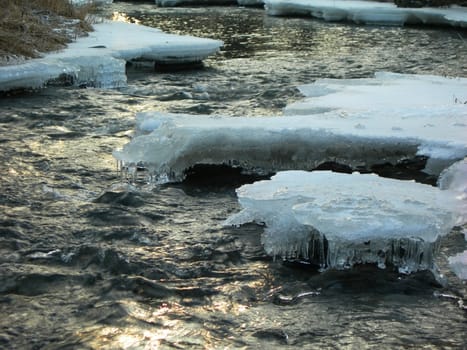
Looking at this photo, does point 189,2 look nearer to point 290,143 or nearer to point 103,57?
point 103,57

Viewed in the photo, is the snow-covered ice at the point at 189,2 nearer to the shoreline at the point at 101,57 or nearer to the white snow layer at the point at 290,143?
the shoreline at the point at 101,57

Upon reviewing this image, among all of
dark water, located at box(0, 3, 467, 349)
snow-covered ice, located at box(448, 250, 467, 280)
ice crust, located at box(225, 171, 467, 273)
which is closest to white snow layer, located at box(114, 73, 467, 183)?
dark water, located at box(0, 3, 467, 349)

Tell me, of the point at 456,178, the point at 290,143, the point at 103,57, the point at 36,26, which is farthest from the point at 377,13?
the point at 456,178

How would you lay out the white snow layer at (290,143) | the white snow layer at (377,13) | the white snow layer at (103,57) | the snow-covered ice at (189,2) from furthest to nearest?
the snow-covered ice at (189,2), the white snow layer at (377,13), the white snow layer at (103,57), the white snow layer at (290,143)

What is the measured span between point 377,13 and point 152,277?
18502 mm

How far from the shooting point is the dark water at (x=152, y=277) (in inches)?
148

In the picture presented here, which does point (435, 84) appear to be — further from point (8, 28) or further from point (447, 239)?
point (8, 28)

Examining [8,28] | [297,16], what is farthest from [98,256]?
[297,16]

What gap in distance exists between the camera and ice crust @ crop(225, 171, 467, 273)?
424 cm

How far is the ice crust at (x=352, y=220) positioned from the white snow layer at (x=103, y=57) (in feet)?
20.1

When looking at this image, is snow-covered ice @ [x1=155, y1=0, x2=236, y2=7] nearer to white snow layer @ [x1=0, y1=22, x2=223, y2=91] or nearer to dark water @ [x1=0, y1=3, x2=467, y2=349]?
white snow layer @ [x1=0, y1=22, x2=223, y2=91]

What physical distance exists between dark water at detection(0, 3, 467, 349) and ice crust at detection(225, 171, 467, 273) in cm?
13

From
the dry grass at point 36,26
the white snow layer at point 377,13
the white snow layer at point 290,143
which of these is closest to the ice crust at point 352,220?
the white snow layer at point 290,143

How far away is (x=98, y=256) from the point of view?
4656 millimetres
